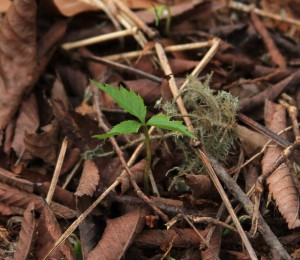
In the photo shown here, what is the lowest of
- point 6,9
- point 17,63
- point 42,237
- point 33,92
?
point 42,237

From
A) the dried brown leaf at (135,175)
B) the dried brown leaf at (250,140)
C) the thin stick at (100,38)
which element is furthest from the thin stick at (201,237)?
the thin stick at (100,38)

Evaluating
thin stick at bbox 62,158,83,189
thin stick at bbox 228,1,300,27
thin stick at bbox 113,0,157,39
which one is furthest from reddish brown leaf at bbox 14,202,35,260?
thin stick at bbox 228,1,300,27

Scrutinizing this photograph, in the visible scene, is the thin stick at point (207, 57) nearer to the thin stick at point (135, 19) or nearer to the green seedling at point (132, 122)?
the thin stick at point (135, 19)

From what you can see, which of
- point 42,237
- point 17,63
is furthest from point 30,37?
point 42,237

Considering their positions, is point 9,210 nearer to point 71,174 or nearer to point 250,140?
point 71,174

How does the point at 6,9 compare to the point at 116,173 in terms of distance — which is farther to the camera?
the point at 6,9

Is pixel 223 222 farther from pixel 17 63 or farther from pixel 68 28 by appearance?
pixel 68 28
